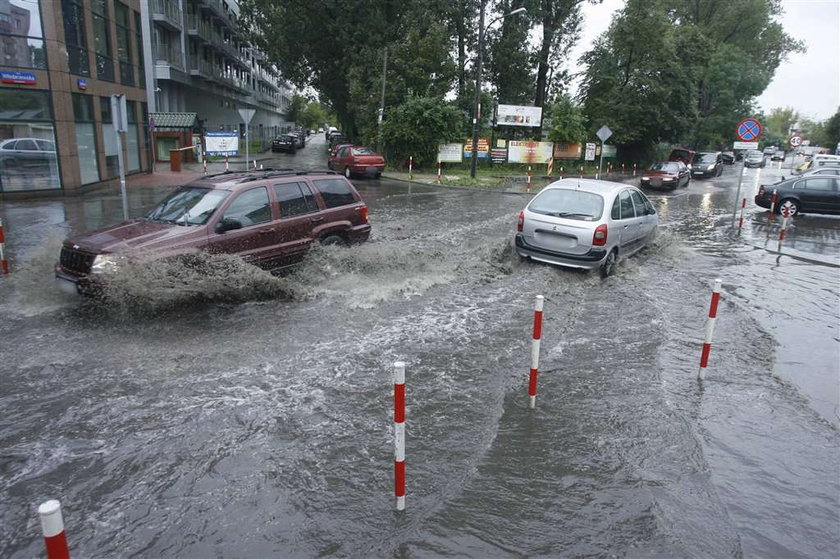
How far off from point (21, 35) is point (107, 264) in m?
15.5

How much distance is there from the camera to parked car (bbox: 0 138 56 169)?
17516mm

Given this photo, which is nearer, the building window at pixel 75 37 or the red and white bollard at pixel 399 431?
the red and white bollard at pixel 399 431

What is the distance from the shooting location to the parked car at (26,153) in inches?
690

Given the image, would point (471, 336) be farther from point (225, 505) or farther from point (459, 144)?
point (459, 144)

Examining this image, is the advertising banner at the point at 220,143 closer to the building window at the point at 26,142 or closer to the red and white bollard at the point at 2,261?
the building window at the point at 26,142

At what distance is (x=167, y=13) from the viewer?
3794 cm

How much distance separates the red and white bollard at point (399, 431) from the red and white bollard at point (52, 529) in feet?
Answer: 5.94

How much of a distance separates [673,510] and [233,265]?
5919 mm

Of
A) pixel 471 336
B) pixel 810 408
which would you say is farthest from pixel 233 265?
pixel 810 408

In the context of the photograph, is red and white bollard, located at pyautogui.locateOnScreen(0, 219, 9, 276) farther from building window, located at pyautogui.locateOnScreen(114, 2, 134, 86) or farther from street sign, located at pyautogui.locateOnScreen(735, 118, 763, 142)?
building window, located at pyautogui.locateOnScreen(114, 2, 134, 86)

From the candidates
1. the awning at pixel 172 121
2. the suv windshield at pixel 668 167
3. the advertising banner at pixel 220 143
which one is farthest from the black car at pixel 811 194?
the awning at pixel 172 121

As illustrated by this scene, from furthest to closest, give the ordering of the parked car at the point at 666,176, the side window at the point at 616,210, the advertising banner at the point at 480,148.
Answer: the advertising banner at the point at 480,148 < the parked car at the point at 666,176 < the side window at the point at 616,210

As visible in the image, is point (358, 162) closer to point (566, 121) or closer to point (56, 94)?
point (56, 94)

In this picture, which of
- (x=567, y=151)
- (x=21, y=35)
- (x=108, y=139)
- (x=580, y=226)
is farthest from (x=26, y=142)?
(x=567, y=151)
